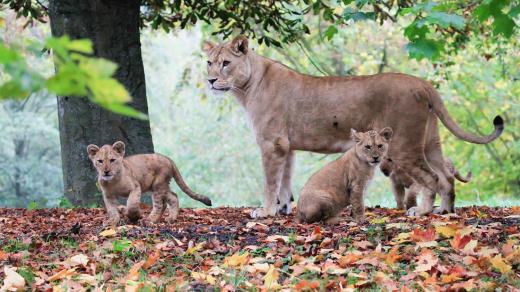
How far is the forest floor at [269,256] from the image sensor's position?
16.8ft

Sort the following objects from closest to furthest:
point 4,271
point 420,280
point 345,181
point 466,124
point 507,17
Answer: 1. point 420,280
2. point 4,271
3. point 507,17
4. point 345,181
5. point 466,124

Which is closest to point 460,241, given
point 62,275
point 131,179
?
point 62,275

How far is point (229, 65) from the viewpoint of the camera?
8805 mm

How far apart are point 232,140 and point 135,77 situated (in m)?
15.9

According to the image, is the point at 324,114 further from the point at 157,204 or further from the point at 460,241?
the point at 460,241

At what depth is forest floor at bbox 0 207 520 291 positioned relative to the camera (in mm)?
5105

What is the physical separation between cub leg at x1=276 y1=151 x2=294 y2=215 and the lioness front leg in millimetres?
348

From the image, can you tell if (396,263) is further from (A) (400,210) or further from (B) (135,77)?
(B) (135,77)

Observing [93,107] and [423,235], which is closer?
[423,235]

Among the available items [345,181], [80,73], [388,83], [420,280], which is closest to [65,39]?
[80,73]

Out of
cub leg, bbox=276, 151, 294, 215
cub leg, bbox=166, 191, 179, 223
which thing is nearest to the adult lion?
cub leg, bbox=276, 151, 294, 215

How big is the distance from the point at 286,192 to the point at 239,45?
1690 millimetres

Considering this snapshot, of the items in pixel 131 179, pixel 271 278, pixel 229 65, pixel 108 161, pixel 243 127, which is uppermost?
pixel 243 127

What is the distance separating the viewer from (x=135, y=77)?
1038cm
